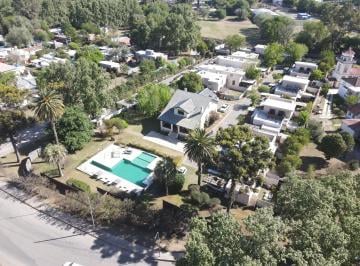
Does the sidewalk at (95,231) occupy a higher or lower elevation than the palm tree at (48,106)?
→ lower

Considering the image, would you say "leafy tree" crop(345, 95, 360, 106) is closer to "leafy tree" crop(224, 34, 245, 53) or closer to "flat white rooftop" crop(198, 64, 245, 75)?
"flat white rooftop" crop(198, 64, 245, 75)

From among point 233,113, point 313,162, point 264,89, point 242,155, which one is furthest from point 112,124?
point 264,89

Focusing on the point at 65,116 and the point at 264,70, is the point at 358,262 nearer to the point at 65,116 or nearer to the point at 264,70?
the point at 65,116

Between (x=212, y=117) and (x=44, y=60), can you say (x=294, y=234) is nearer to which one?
(x=212, y=117)

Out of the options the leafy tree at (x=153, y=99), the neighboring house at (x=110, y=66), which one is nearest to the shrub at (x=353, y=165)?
the leafy tree at (x=153, y=99)

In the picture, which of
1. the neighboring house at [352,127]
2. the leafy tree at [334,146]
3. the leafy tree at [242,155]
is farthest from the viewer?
the neighboring house at [352,127]

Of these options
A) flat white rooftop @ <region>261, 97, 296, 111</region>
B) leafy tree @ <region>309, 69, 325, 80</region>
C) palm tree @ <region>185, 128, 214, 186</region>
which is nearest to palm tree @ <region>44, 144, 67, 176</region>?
palm tree @ <region>185, 128, 214, 186</region>

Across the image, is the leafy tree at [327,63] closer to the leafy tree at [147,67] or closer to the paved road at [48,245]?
the leafy tree at [147,67]
